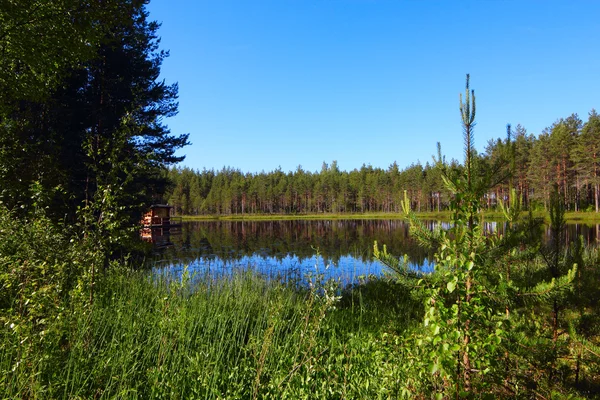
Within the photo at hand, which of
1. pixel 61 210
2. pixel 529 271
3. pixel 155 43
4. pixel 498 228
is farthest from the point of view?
pixel 155 43

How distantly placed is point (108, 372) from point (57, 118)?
1307 centimetres

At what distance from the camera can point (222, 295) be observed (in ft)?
19.9

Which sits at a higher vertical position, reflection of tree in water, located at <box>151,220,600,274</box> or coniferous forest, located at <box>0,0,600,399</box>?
coniferous forest, located at <box>0,0,600,399</box>

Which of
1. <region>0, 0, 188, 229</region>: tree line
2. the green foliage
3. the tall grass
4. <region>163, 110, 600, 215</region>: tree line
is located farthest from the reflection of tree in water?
Answer: <region>163, 110, 600, 215</region>: tree line

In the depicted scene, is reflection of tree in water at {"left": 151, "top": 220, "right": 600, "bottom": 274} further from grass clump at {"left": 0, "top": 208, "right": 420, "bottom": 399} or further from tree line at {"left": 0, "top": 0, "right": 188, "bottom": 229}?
tree line at {"left": 0, "top": 0, "right": 188, "bottom": 229}

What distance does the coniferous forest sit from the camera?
261 cm

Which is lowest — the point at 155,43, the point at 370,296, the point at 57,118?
the point at 370,296

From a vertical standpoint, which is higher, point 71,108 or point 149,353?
point 71,108

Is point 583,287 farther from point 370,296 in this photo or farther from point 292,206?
point 292,206

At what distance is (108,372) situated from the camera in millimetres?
3340

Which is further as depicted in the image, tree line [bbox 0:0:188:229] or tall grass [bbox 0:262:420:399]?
tree line [bbox 0:0:188:229]

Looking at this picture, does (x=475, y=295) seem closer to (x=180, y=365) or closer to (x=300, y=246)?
(x=180, y=365)

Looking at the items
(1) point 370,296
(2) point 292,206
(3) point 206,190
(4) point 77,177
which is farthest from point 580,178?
(3) point 206,190

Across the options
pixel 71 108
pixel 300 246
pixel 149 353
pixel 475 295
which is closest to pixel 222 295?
pixel 149 353
